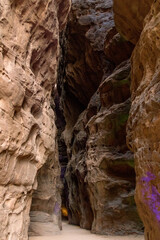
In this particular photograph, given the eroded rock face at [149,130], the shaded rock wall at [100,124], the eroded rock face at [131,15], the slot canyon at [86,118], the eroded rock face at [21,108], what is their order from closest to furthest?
the eroded rock face at [149,130] → the slot canyon at [86,118] → the eroded rock face at [131,15] → the eroded rock face at [21,108] → the shaded rock wall at [100,124]

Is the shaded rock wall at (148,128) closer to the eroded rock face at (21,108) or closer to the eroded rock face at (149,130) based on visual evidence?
the eroded rock face at (149,130)

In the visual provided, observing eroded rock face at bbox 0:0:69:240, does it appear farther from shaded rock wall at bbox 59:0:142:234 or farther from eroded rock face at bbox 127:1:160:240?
shaded rock wall at bbox 59:0:142:234

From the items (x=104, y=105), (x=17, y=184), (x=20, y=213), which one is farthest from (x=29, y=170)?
(x=104, y=105)

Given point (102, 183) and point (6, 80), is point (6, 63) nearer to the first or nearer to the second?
point (6, 80)

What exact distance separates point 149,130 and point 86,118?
48.4 ft

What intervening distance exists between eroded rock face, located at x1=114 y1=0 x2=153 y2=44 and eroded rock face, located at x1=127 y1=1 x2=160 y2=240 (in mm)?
1023

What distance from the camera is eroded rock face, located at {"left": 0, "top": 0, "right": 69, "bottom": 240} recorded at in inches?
304

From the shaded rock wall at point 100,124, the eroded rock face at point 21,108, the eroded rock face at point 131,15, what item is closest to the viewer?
the eroded rock face at point 131,15

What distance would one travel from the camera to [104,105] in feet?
55.5

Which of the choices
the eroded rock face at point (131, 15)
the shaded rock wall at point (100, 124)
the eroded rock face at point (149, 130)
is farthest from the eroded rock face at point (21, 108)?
the shaded rock wall at point (100, 124)

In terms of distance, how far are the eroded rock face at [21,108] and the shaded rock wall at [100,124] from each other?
4876mm

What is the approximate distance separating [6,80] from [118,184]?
973 cm

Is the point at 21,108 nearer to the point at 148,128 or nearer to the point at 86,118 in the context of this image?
the point at 148,128

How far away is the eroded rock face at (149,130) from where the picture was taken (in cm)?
528
